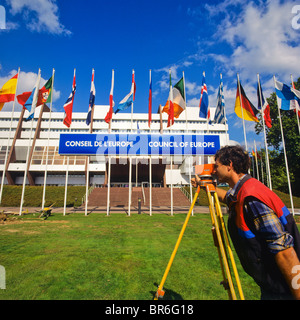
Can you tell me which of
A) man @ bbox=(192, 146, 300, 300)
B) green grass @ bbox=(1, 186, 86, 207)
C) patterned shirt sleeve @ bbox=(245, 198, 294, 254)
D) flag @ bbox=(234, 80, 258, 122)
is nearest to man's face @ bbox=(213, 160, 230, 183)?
man @ bbox=(192, 146, 300, 300)

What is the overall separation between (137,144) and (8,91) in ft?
37.0

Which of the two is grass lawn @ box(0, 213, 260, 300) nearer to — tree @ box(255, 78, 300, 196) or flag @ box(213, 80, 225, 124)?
flag @ box(213, 80, 225, 124)

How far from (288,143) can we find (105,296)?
3413cm

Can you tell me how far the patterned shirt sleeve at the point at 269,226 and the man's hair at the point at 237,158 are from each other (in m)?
0.48

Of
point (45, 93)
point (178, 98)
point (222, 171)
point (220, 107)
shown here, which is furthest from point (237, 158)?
point (45, 93)

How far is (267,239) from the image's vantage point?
1.59 meters

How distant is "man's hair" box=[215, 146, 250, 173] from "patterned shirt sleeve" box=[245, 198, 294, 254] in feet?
1.57

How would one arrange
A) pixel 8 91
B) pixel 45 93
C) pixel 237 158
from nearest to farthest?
1. pixel 237 158
2. pixel 8 91
3. pixel 45 93

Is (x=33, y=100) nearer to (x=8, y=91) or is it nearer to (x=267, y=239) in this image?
(x=8, y=91)

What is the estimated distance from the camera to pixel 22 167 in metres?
38.0

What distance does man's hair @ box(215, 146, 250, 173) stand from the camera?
80.9 inches

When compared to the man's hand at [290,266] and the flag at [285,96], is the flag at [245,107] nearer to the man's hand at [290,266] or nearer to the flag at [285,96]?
the flag at [285,96]

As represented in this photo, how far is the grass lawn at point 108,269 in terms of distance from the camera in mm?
3459
